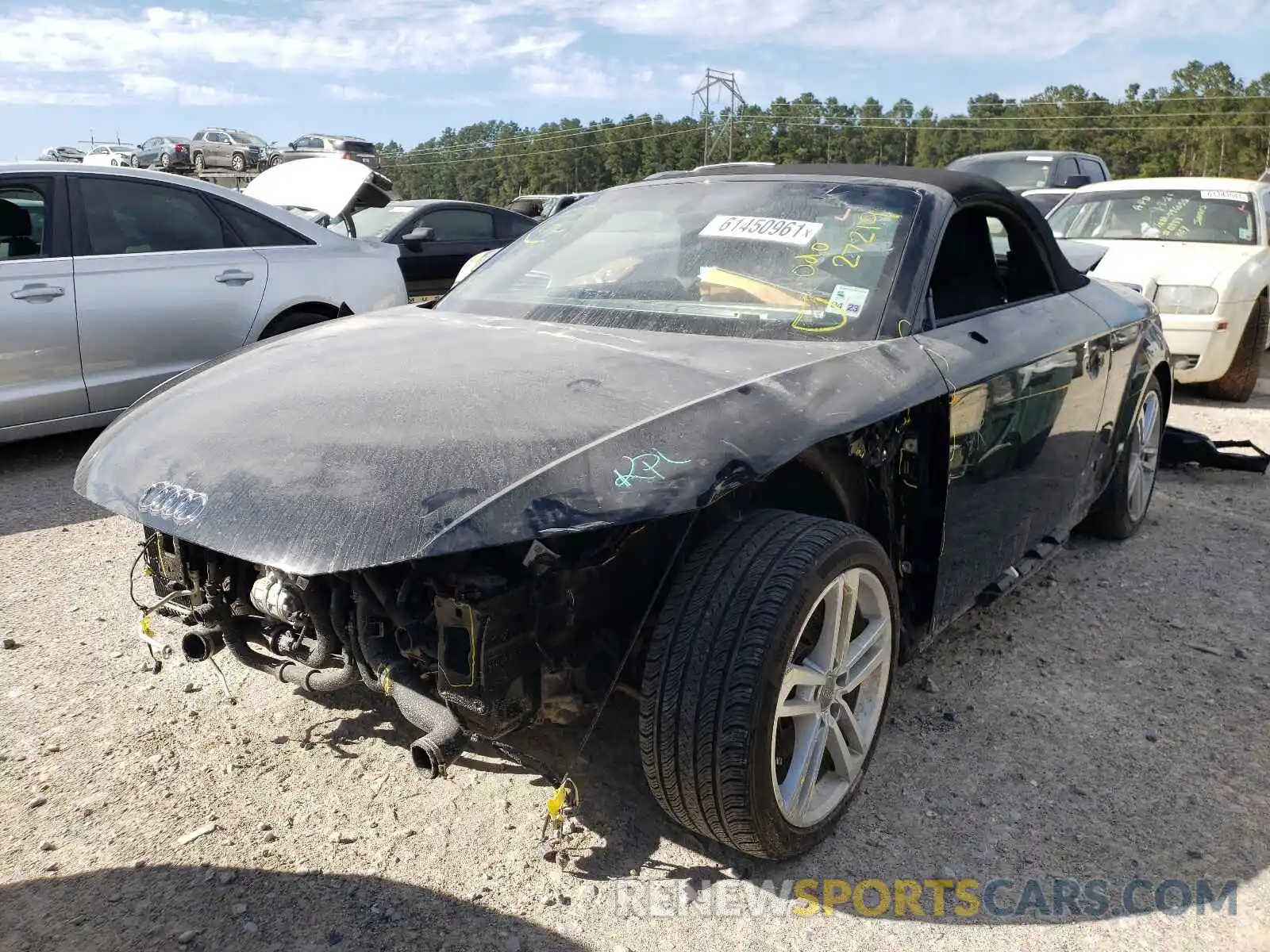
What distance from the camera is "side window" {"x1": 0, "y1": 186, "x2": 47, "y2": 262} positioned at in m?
4.96

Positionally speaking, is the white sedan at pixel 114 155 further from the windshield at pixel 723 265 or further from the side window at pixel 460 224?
the windshield at pixel 723 265

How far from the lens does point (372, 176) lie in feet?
19.0

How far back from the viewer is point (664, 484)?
183 centimetres

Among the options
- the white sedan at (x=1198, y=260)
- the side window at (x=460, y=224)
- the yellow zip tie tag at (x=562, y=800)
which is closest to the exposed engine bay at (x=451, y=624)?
the yellow zip tie tag at (x=562, y=800)

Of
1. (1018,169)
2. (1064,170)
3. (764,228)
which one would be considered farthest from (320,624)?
(1064,170)

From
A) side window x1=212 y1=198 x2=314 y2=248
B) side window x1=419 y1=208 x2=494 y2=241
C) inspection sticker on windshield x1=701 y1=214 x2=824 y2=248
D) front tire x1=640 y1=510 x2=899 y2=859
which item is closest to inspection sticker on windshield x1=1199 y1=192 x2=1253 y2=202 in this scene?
inspection sticker on windshield x1=701 y1=214 x2=824 y2=248

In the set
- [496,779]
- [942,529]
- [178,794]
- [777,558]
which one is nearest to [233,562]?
[178,794]

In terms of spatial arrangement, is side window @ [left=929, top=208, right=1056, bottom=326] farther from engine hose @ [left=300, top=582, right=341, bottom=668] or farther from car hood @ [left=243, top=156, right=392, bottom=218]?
car hood @ [left=243, top=156, right=392, bottom=218]

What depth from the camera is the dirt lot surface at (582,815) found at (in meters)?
2.02

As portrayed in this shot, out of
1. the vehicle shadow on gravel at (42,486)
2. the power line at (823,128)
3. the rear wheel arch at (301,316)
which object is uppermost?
the power line at (823,128)

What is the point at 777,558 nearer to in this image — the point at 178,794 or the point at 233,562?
the point at 233,562

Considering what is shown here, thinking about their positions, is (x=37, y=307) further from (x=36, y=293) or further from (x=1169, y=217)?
(x=1169, y=217)

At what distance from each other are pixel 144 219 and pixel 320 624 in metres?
4.22

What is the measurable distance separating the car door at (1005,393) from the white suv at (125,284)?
3.90 m
